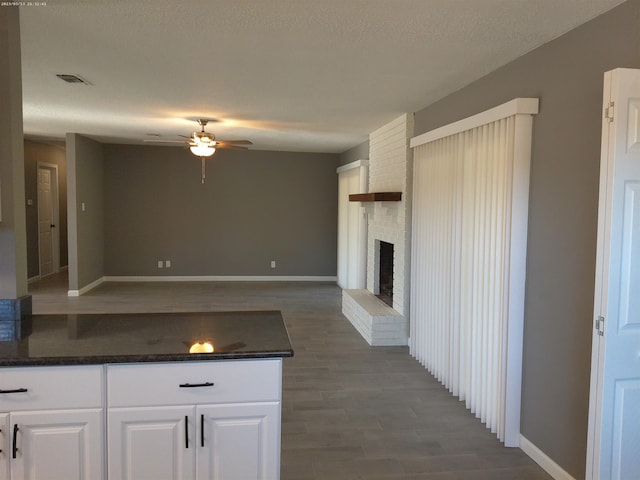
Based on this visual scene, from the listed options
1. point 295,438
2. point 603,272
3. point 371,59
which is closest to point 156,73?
point 371,59

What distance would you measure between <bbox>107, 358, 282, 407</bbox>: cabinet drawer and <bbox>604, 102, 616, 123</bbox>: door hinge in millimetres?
1681

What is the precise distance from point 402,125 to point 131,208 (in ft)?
18.2

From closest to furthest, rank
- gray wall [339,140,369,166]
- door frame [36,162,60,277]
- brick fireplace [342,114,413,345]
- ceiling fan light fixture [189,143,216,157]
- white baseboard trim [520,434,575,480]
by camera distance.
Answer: white baseboard trim [520,434,575,480]
brick fireplace [342,114,413,345]
ceiling fan light fixture [189,143,216,157]
gray wall [339,140,369,166]
door frame [36,162,60,277]

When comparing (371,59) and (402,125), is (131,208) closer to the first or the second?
(402,125)

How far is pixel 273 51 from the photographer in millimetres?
2994

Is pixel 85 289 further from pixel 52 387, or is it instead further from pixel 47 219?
pixel 52 387

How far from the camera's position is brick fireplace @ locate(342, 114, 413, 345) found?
196 inches

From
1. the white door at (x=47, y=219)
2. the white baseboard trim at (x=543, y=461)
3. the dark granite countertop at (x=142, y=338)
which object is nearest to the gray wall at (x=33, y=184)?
the white door at (x=47, y=219)

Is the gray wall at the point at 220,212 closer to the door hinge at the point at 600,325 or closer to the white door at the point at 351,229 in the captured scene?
the white door at the point at 351,229

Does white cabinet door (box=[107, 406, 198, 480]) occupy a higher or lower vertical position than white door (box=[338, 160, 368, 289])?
lower

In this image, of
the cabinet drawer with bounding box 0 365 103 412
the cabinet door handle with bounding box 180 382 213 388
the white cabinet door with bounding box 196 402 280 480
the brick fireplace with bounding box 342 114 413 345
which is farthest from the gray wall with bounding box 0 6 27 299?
the brick fireplace with bounding box 342 114 413 345

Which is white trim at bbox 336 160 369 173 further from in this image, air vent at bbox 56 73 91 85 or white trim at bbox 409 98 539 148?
air vent at bbox 56 73 91 85

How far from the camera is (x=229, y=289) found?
809cm

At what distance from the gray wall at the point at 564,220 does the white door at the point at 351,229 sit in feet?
14.1
